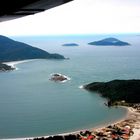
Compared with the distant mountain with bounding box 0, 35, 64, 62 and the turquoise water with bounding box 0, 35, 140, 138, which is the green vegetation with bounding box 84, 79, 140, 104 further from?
the distant mountain with bounding box 0, 35, 64, 62

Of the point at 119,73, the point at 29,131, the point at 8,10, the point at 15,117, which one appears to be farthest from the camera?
the point at 119,73

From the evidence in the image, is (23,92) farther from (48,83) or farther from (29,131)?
(29,131)

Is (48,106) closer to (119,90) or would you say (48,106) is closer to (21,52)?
(119,90)

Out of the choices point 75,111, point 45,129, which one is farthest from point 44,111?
point 45,129

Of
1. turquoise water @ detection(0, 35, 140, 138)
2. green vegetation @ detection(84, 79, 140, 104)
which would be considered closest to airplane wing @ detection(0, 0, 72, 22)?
turquoise water @ detection(0, 35, 140, 138)

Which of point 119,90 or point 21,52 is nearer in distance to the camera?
point 119,90

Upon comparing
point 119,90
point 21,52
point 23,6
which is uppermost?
point 23,6

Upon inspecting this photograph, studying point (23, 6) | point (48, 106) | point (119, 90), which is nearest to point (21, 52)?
point (119, 90)
